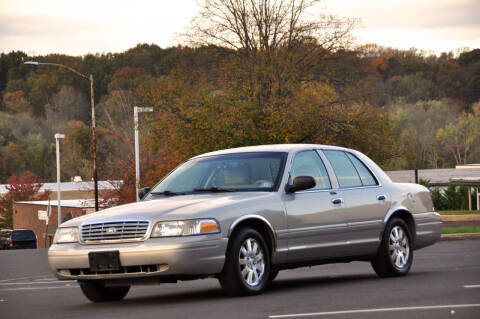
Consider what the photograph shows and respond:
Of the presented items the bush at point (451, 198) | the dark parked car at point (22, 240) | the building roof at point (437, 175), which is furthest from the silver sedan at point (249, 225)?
the building roof at point (437, 175)

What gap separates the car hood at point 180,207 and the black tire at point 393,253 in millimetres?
2249

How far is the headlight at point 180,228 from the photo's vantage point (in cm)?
1130

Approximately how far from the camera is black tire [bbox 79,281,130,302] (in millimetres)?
12211

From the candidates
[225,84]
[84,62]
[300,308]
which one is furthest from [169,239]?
[84,62]

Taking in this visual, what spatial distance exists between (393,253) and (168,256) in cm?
403

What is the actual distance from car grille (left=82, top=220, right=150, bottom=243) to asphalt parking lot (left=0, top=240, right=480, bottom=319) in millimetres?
757

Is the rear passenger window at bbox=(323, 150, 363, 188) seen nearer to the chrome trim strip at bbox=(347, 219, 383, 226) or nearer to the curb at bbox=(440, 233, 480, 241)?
the chrome trim strip at bbox=(347, 219, 383, 226)

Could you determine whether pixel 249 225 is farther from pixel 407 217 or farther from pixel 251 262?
pixel 407 217

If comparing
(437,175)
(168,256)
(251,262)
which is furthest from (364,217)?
(437,175)

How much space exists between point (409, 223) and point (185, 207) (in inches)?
166

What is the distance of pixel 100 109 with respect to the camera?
136 m

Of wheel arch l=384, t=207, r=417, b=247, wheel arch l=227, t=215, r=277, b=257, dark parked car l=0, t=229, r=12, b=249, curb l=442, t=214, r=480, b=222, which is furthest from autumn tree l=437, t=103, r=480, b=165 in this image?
wheel arch l=227, t=215, r=277, b=257

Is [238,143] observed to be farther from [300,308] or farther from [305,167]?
[300,308]

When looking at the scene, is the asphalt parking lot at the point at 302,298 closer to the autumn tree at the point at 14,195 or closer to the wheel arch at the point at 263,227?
the wheel arch at the point at 263,227
